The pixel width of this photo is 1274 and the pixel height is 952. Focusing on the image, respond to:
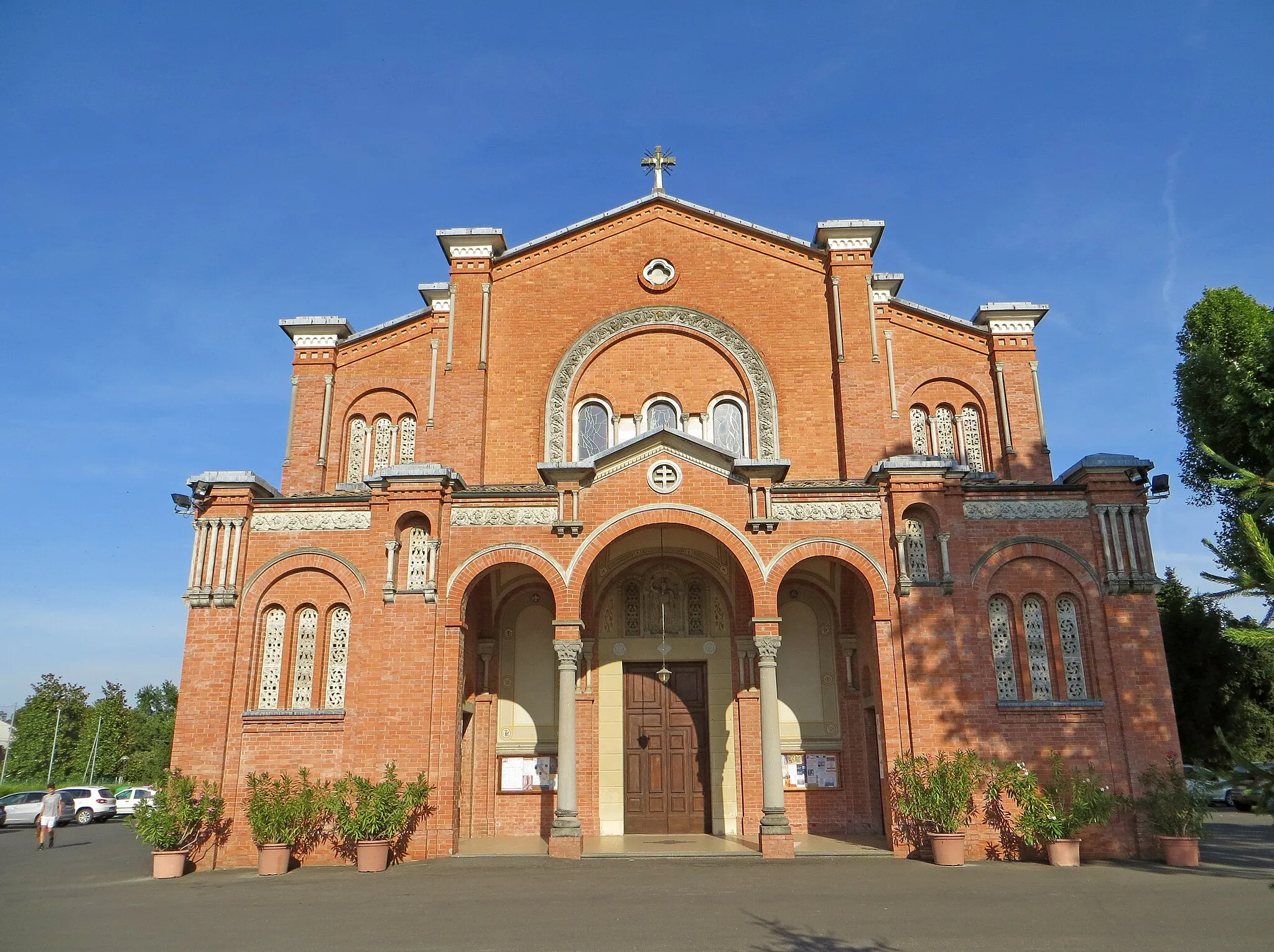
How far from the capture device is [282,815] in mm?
14719

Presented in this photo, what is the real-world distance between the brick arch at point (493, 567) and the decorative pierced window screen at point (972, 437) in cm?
957

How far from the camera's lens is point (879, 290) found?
67.1 ft

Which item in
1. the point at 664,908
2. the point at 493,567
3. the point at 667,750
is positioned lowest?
the point at 664,908

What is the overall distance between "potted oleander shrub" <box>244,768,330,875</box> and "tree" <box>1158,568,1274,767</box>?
1023 inches

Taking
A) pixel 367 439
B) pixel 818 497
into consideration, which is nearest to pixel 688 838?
pixel 818 497

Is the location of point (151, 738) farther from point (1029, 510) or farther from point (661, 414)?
point (1029, 510)

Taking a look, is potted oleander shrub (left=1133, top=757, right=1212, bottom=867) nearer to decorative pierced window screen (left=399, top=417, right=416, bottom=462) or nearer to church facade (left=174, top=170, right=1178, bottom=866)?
church facade (left=174, top=170, right=1178, bottom=866)

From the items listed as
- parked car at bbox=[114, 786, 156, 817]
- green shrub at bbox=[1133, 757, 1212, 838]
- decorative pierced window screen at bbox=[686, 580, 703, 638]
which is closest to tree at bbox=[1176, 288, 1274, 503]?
green shrub at bbox=[1133, 757, 1212, 838]

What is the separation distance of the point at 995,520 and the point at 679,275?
867cm

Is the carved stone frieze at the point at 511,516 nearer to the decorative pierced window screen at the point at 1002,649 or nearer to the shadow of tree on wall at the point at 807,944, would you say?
the decorative pierced window screen at the point at 1002,649

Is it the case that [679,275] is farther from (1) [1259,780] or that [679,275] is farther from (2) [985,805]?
(1) [1259,780]

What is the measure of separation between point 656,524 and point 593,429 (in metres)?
4.18

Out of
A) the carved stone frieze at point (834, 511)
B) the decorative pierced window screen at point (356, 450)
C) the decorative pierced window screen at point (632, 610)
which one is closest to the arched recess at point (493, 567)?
the decorative pierced window screen at point (632, 610)

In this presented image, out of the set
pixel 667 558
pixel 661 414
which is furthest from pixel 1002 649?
pixel 661 414
